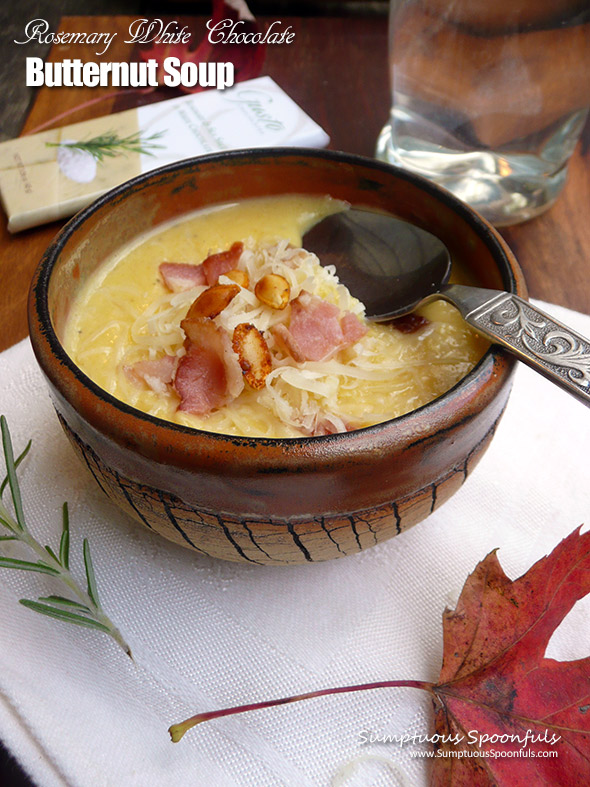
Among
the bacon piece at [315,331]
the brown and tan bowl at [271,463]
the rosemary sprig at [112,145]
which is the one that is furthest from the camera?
the rosemary sprig at [112,145]

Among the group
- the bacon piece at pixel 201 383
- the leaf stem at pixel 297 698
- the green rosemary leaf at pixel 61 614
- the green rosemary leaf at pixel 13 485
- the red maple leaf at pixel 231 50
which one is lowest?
the leaf stem at pixel 297 698

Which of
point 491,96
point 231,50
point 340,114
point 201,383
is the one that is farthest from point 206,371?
point 231,50

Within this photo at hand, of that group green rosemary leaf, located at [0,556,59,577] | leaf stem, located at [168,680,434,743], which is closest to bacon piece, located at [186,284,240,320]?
green rosemary leaf, located at [0,556,59,577]

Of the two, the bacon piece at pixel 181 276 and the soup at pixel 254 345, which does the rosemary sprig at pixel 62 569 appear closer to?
the soup at pixel 254 345

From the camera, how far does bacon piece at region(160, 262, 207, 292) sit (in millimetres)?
1061

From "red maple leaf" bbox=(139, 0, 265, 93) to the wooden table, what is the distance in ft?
0.16

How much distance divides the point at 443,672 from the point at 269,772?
202 millimetres

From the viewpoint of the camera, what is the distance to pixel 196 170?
1117 millimetres

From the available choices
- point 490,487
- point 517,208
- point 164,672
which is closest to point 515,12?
point 517,208

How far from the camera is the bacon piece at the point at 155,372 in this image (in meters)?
0.92

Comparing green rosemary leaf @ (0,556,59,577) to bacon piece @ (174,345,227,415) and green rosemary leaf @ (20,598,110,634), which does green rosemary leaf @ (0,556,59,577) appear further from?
bacon piece @ (174,345,227,415)

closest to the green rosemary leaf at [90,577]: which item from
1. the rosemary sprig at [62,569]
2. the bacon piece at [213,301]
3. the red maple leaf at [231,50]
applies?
the rosemary sprig at [62,569]

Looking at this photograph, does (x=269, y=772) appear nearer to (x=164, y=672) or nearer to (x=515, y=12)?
(x=164, y=672)

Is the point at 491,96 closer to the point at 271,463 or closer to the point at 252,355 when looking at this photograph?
the point at 252,355
